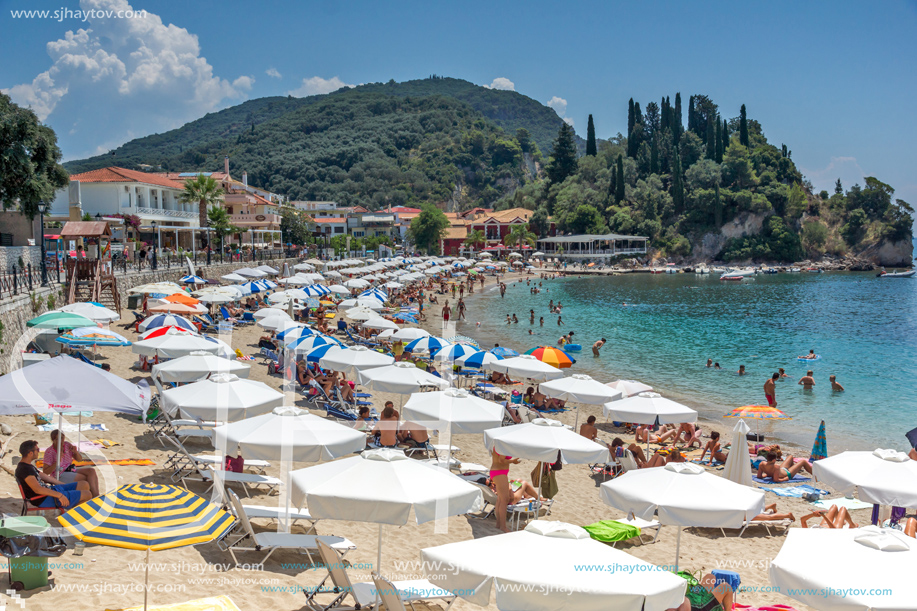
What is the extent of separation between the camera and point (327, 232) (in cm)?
9881

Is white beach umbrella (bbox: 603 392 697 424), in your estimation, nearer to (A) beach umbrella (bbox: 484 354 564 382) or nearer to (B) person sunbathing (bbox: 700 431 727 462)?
(B) person sunbathing (bbox: 700 431 727 462)

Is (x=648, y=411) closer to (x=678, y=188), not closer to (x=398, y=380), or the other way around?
(x=398, y=380)

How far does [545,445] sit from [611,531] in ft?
4.35

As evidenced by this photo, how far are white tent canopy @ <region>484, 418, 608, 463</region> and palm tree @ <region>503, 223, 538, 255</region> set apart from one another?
88262mm

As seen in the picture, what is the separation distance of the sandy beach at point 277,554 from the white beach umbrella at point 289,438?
1032 mm

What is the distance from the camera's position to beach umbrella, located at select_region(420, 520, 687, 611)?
427cm

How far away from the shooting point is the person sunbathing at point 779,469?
38.0 feet

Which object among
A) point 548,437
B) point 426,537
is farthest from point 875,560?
point 426,537

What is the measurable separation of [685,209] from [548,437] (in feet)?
317

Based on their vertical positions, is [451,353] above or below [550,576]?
below

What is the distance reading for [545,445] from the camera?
26.4ft

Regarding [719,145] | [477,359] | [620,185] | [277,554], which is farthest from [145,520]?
[719,145]

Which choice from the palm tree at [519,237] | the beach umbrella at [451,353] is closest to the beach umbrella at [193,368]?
the beach umbrella at [451,353]

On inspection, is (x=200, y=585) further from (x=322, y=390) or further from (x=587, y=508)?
(x=322, y=390)
